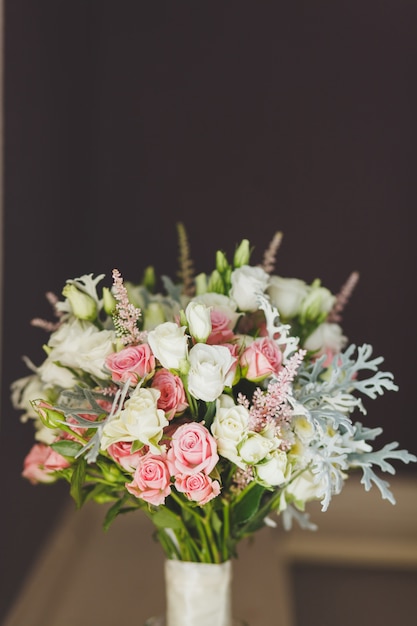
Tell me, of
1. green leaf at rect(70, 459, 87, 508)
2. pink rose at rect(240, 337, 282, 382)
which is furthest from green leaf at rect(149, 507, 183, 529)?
pink rose at rect(240, 337, 282, 382)

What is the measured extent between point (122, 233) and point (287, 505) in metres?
1.42

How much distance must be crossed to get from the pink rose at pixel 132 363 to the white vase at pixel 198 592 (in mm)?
311

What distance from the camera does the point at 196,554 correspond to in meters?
1.03

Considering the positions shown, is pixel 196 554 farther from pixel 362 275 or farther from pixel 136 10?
pixel 136 10

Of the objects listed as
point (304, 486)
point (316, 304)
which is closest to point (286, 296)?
point (316, 304)

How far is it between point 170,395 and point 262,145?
151 centimetres

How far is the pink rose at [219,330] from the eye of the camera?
0.93 metres

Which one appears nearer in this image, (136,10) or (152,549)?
(152,549)

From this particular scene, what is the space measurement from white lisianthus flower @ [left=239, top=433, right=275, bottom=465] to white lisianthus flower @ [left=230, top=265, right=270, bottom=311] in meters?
0.20

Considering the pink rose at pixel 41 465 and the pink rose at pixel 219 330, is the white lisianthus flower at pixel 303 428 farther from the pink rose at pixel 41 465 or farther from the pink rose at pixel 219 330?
the pink rose at pixel 41 465

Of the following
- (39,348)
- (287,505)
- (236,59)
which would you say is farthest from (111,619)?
(236,59)

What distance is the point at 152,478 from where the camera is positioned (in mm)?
846

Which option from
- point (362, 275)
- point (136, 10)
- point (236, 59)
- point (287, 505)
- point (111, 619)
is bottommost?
point (111, 619)

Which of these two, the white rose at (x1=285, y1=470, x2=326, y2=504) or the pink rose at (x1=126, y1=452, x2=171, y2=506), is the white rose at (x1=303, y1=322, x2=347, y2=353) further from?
the pink rose at (x1=126, y1=452, x2=171, y2=506)
